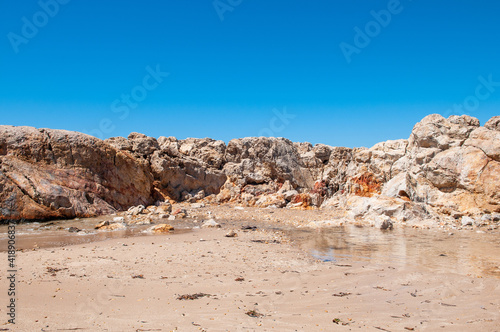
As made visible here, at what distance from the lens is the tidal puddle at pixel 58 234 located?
→ 1004 cm

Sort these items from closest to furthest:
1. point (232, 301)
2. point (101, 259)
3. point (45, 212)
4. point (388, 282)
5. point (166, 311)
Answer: point (166, 311) < point (232, 301) < point (388, 282) < point (101, 259) < point (45, 212)

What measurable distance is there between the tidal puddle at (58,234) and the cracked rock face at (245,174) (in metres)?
1.50

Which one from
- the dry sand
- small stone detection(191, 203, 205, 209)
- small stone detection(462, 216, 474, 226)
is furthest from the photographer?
small stone detection(191, 203, 205, 209)

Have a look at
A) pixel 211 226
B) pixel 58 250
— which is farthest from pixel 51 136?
pixel 58 250

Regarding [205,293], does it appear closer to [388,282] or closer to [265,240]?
[388,282]

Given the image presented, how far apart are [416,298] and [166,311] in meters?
3.83

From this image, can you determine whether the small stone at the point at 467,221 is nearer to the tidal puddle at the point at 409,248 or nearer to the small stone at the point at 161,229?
the tidal puddle at the point at 409,248

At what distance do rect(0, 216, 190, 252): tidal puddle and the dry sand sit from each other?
1727 millimetres

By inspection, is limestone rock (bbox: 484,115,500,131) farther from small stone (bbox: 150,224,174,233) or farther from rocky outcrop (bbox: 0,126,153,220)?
rocky outcrop (bbox: 0,126,153,220)

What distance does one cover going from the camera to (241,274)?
262 inches

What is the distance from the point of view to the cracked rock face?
1622 centimetres

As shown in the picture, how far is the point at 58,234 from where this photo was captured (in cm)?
1214

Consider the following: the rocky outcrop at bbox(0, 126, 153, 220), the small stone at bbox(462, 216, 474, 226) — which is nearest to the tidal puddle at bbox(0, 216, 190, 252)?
the rocky outcrop at bbox(0, 126, 153, 220)

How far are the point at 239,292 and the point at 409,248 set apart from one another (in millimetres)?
6478
